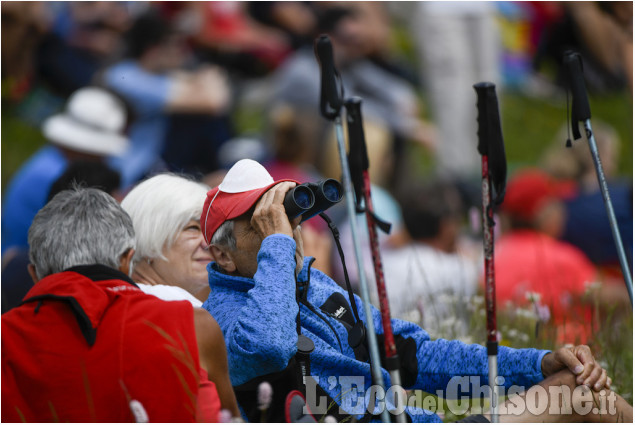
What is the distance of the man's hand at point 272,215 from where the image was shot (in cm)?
295

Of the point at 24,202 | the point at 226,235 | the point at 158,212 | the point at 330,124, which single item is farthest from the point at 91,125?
the point at 226,235

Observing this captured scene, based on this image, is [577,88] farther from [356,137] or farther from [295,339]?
[295,339]

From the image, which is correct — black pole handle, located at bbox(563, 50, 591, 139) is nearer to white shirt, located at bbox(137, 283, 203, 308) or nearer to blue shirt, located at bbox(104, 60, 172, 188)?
white shirt, located at bbox(137, 283, 203, 308)

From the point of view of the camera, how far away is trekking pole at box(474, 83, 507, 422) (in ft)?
8.43

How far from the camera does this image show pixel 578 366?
3.01 metres

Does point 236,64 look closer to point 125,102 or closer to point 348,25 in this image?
point 348,25

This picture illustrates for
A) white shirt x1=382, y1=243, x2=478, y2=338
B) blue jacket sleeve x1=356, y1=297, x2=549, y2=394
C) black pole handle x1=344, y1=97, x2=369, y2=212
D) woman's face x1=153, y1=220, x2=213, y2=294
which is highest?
black pole handle x1=344, y1=97, x2=369, y2=212

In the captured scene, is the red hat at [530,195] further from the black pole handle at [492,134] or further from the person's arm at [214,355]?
the person's arm at [214,355]

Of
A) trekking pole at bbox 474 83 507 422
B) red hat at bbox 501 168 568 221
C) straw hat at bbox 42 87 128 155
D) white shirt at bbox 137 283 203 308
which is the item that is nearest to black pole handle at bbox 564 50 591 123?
trekking pole at bbox 474 83 507 422

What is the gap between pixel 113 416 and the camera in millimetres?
2447

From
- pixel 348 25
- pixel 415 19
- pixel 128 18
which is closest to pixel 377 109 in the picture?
pixel 348 25

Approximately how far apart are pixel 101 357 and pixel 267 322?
52cm

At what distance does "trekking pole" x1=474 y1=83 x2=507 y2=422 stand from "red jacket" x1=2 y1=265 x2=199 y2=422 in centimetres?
84

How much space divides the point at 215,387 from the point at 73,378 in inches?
15.3
